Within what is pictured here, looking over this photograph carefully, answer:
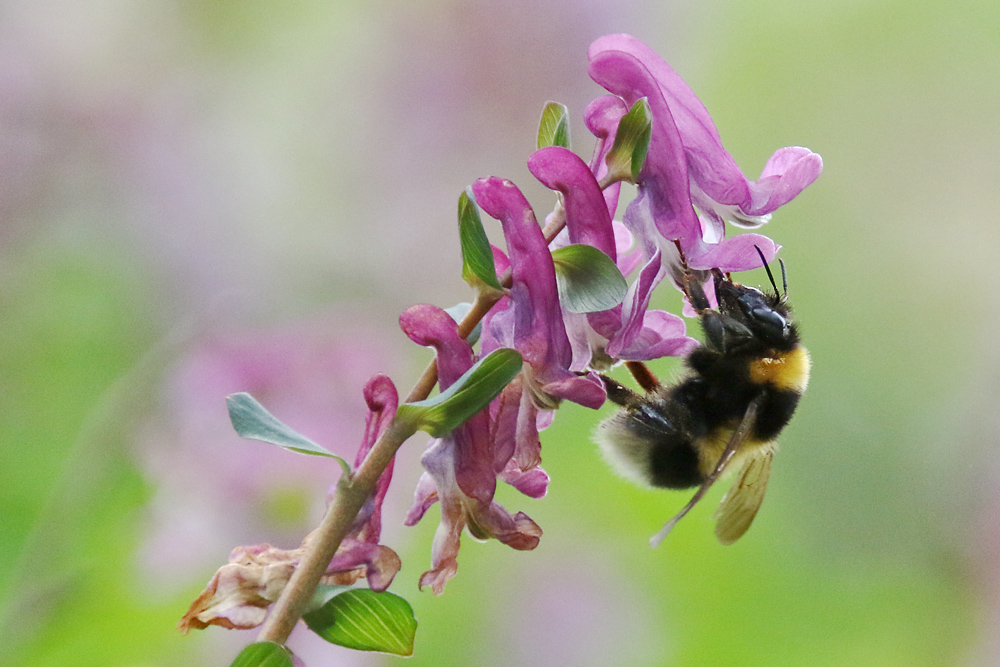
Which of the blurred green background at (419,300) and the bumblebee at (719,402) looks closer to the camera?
the bumblebee at (719,402)

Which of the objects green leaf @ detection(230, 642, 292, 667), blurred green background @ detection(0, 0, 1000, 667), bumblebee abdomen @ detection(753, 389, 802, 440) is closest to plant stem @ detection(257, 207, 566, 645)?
green leaf @ detection(230, 642, 292, 667)

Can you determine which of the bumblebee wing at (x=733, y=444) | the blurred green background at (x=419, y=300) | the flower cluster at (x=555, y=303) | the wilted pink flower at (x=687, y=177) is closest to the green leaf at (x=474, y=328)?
the flower cluster at (x=555, y=303)

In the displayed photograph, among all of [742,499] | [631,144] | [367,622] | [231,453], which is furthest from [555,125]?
[231,453]

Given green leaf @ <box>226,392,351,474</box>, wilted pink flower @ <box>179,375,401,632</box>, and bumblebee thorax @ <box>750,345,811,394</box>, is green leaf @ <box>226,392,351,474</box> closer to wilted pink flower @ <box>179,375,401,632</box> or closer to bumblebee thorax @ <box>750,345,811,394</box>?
wilted pink flower @ <box>179,375,401,632</box>

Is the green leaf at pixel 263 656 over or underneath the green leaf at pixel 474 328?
underneath

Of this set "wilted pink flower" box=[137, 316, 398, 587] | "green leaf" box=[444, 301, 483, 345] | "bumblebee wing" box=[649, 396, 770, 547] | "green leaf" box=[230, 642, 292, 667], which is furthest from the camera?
"wilted pink flower" box=[137, 316, 398, 587]

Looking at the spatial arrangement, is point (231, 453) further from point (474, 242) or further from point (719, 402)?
point (474, 242)

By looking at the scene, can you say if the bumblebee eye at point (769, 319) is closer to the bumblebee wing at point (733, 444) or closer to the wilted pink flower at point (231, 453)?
the bumblebee wing at point (733, 444)

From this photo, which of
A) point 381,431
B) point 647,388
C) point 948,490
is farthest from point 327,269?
point 948,490
